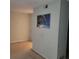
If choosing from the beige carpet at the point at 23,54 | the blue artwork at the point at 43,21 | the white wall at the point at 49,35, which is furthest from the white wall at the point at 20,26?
the blue artwork at the point at 43,21

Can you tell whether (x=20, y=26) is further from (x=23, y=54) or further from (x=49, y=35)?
(x=49, y=35)

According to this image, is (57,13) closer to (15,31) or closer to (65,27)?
(65,27)

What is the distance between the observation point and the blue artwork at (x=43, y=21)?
10.2ft

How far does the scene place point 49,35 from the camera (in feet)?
9.80

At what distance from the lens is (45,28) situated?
3.24 metres

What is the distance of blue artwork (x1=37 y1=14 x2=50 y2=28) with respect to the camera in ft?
10.2

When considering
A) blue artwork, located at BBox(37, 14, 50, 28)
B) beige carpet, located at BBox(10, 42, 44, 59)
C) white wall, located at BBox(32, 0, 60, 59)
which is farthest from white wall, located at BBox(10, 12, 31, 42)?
blue artwork, located at BBox(37, 14, 50, 28)

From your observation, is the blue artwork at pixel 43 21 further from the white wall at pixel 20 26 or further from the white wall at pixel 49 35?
the white wall at pixel 20 26

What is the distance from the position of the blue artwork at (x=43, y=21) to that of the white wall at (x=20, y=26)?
2.66 metres

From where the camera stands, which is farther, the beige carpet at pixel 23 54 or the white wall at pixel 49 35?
the beige carpet at pixel 23 54

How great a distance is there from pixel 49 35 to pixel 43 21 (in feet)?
2.33

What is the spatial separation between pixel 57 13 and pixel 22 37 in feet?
14.0

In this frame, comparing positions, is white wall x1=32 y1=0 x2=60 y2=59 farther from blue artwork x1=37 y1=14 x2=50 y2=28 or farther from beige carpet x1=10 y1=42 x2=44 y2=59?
beige carpet x1=10 y1=42 x2=44 y2=59
